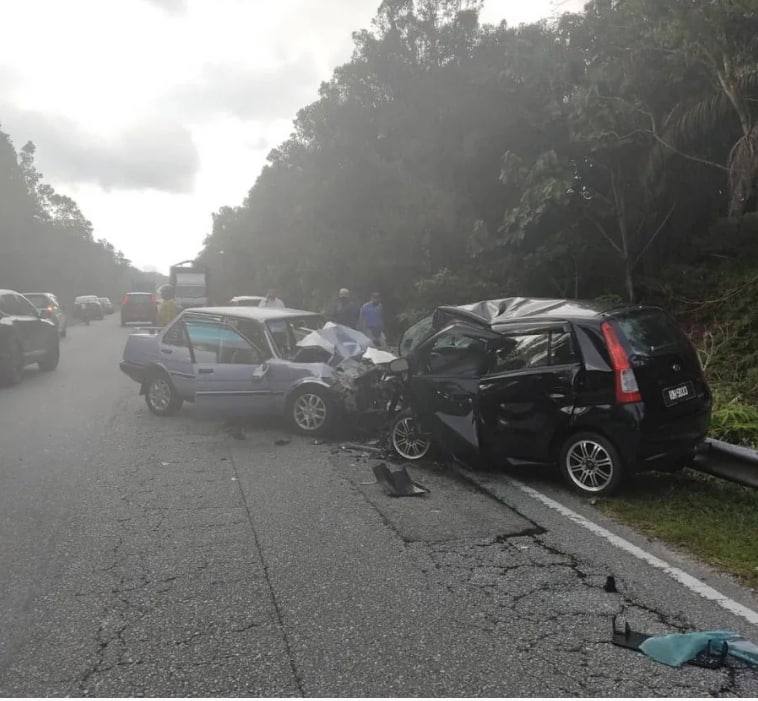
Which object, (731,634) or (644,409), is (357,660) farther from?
(644,409)

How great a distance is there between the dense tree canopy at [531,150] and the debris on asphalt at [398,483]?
866 cm

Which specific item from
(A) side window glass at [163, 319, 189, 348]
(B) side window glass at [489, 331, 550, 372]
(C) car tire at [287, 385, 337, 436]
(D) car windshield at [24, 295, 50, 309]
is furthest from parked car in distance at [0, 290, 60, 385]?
(B) side window glass at [489, 331, 550, 372]

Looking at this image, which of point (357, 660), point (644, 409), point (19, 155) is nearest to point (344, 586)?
point (357, 660)

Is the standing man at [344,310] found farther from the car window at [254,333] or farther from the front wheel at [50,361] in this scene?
the front wheel at [50,361]

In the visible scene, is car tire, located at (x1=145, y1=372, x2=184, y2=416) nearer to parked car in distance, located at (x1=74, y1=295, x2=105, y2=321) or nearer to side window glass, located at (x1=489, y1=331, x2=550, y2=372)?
side window glass, located at (x1=489, y1=331, x2=550, y2=372)

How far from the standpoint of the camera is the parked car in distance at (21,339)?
43.2ft

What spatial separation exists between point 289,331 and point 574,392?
4614mm

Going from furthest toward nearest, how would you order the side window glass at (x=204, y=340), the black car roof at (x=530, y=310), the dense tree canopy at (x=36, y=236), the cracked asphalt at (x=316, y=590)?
the dense tree canopy at (x=36, y=236), the side window glass at (x=204, y=340), the black car roof at (x=530, y=310), the cracked asphalt at (x=316, y=590)

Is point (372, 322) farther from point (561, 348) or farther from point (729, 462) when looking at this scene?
point (729, 462)

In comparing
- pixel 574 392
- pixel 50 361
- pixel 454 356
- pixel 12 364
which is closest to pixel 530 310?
pixel 454 356

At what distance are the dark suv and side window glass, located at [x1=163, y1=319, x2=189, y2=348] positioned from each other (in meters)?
4.25

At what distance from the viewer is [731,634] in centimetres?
342

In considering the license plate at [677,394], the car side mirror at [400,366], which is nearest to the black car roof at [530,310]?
the car side mirror at [400,366]

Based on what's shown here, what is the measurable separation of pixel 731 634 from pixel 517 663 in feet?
3.56
